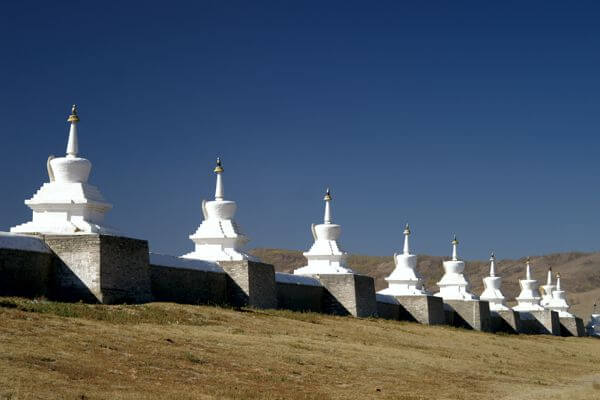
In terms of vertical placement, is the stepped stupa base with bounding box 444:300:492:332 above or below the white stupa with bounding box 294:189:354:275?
below

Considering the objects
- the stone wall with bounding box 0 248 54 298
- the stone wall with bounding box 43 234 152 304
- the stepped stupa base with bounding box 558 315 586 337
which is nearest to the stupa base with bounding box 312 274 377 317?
the stone wall with bounding box 43 234 152 304

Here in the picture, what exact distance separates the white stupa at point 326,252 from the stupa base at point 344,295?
1.08 meters

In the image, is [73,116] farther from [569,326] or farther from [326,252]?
[569,326]

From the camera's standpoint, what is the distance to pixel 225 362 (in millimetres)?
17578

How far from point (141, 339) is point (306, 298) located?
52.9ft

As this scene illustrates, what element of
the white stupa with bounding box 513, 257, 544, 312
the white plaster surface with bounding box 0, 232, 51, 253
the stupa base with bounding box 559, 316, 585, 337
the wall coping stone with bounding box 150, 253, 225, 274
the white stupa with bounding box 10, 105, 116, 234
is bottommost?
the stupa base with bounding box 559, 316, 585, 337

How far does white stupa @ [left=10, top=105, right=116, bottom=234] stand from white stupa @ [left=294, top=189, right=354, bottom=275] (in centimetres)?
1378

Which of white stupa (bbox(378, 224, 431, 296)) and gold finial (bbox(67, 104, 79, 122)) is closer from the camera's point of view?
gold finial (bbox(67, 104, 79, 122))

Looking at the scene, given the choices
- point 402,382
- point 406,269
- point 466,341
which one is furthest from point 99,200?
point 406,269

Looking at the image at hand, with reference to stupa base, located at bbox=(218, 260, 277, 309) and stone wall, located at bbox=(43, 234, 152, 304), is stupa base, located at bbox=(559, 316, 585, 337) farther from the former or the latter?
stone wall, located at bbox=(43, 234, 152, 304)

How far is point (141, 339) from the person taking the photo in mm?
18281

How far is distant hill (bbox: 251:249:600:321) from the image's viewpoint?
102 m

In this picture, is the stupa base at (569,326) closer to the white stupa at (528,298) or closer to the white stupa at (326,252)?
the white stupa at (528,298)

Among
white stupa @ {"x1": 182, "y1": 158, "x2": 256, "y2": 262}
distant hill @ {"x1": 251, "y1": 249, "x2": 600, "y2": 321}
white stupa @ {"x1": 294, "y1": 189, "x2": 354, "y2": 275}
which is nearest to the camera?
white stupa @ {"x1": 182, "y1": 158, "x2": 256, "y2": 262}
